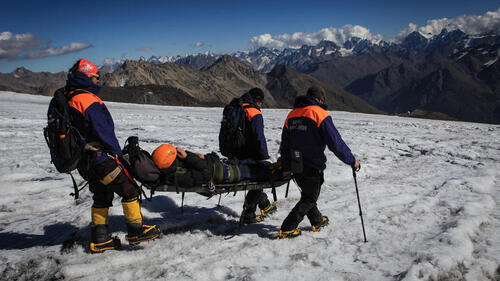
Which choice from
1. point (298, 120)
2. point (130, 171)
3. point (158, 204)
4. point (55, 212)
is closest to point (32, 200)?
point (55, 212)

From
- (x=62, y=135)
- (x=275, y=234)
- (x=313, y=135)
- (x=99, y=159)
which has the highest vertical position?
(x=313, y=135)

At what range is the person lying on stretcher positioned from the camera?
4520mm

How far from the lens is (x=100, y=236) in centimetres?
451

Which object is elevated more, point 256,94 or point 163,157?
point 256,94

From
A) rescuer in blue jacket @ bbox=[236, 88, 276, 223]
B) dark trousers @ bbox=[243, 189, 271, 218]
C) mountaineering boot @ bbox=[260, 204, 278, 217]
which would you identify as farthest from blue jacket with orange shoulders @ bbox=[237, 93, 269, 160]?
mountaineering boot @ bbox=[260, 204, 278, 217]

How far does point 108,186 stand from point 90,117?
1.08m

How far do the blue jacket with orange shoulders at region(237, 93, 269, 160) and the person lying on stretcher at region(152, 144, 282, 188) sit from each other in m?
0.31

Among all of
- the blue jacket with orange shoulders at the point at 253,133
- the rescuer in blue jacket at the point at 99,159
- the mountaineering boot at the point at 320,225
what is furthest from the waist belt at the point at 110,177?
the mountaineering boot at the point at 320,225

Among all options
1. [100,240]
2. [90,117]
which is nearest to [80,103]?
[90,117]

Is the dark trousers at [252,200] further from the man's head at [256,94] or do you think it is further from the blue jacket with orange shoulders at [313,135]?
the man's head at [256,94]

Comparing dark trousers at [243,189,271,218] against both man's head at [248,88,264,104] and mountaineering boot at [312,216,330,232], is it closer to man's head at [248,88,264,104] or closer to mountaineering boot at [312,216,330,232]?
mountaineering boot at [312,216,330,232]

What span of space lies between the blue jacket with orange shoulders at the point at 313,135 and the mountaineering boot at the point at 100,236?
3.30 meters

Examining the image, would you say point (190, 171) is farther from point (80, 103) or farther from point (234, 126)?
point (80, 103)

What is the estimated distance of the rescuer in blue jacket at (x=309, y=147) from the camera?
4754 millimetres
